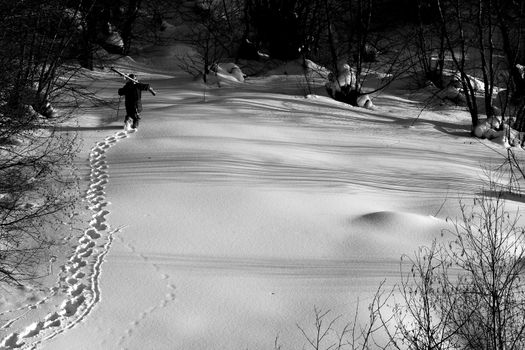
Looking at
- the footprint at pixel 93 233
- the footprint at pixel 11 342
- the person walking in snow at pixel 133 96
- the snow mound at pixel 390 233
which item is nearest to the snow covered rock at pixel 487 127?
the snow mound at pixel 390 233

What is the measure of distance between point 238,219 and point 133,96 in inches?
249

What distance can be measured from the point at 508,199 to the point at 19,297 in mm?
9210

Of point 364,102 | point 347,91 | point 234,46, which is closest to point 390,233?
point 364,102

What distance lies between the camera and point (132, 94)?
15547mm

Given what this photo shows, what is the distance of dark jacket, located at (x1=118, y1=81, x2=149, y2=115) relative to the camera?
51.0ft

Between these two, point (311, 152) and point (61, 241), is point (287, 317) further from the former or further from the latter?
point (311, 152)

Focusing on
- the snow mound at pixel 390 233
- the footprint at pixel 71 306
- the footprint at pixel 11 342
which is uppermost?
the snow mound at pixel 390 233

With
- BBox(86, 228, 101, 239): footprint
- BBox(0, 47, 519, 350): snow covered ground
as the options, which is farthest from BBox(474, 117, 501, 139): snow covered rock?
BBox(86, 228, 101, 239): footprint

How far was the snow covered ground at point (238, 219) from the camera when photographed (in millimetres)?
7727

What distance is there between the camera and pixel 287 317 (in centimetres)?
777

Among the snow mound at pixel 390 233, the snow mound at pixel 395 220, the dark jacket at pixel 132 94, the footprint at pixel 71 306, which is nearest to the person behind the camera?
the footprint at pixel 71 306

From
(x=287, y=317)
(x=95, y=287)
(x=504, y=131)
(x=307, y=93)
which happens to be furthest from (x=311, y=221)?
(x=307, y=93)

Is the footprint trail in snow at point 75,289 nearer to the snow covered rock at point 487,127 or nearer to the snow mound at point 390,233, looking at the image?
the snow mound at point 390,233

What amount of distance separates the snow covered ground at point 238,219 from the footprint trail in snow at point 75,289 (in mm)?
25
